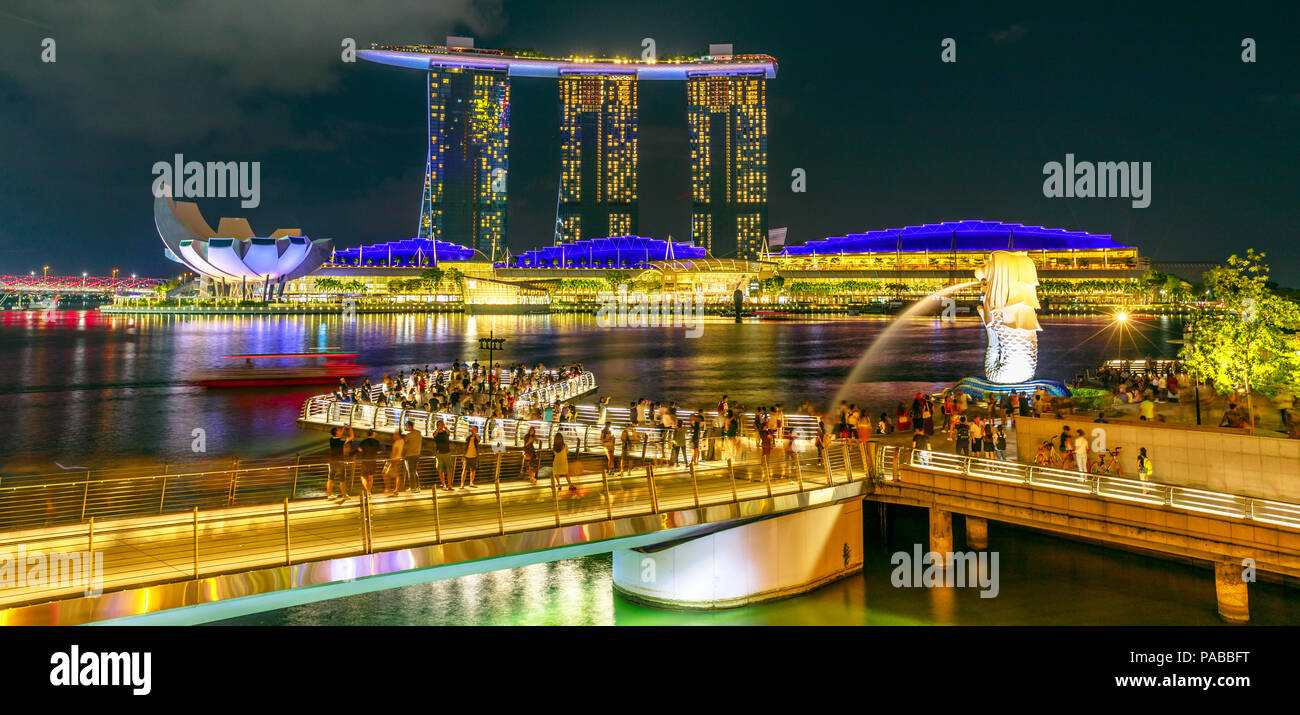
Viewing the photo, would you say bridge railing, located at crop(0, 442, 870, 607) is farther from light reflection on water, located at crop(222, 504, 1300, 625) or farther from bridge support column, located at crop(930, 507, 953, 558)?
light reflection on water, located at crop(222, 504, 1300, 625)

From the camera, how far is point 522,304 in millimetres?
165750

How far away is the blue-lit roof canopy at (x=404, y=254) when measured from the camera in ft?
596

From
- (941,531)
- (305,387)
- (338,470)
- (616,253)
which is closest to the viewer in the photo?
(941,531)

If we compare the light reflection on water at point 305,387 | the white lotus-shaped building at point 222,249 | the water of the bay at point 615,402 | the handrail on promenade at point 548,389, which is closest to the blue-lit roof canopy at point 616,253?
the white lotus-shaped building at point 222,249

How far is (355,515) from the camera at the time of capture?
950cm

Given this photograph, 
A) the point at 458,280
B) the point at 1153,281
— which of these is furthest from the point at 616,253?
the point at 1153,281

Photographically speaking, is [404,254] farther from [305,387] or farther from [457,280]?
[305,387]

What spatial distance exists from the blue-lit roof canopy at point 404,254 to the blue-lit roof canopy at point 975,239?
306ft

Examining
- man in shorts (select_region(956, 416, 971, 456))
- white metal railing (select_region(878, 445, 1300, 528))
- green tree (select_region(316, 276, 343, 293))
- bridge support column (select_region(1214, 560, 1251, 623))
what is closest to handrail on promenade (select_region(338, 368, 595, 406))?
man in shorts (select_region(956, 416, 971, 456))

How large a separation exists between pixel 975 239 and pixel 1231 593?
16836cm

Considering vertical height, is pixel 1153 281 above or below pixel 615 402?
above

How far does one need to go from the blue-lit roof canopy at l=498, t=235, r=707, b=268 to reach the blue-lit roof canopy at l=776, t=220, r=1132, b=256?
131 feet

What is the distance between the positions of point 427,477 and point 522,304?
154m
